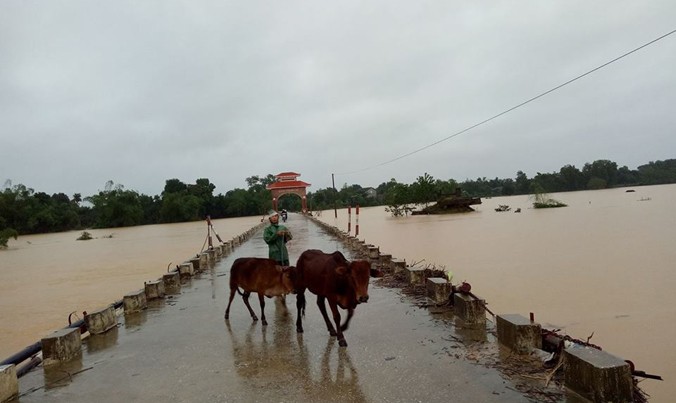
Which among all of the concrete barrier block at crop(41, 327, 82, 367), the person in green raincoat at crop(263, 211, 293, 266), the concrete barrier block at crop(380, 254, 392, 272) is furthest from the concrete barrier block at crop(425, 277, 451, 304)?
the concrete barrier block at crop(41, 327, 82, 367)

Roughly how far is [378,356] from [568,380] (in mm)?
1853

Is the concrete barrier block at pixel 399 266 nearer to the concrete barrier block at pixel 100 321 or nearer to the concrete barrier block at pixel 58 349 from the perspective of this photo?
the concrete barrier block at pixel 100 321

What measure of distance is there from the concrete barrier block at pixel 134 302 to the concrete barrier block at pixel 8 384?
3.35 meters

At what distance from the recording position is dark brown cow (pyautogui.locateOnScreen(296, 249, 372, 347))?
4.70 m

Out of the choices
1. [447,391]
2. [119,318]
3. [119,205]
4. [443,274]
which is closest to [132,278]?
[119,318]

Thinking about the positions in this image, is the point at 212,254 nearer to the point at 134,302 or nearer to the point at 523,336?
the point at 134,302

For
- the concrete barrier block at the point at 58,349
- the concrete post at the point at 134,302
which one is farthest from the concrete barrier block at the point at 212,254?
the concrete barrier block at the point at 58,349

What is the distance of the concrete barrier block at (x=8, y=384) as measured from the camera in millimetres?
4023

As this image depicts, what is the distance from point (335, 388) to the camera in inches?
154

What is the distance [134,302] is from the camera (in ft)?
25.2

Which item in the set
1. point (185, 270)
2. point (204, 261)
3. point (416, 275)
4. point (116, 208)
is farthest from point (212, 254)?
point (116, 208)

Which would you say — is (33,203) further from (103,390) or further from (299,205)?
(103,390)

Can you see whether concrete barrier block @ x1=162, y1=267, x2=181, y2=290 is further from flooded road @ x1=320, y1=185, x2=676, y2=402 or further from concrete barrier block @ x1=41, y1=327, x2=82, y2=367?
flooded road @ x1=320, y1=185, x2=676, y2=402

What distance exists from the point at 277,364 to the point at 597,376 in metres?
2.99
